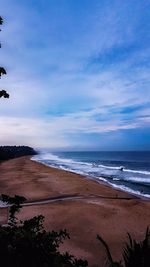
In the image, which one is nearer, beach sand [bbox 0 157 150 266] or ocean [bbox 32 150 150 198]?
beach sand [bbox 0 157 150 266]

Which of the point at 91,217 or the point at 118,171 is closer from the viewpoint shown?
the point at 91,217

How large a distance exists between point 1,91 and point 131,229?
1025 cm

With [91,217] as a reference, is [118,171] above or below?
above

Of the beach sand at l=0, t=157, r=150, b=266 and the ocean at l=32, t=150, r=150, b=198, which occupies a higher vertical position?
the ocean at l=32, t=150, r=150, b=198

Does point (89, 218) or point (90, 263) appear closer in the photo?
point (90, 263)

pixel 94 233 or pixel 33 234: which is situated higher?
pixel 33 234

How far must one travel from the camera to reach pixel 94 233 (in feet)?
42.4

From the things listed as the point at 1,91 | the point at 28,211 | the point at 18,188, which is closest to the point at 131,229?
the point at 28,211

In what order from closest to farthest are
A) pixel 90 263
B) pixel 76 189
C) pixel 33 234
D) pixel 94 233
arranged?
pixel 33 234, pixel 90 263, pixel 94 233, pixel 76 189

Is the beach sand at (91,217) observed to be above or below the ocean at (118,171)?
below

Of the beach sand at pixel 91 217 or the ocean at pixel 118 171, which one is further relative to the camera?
the ocean at pixel 118 171

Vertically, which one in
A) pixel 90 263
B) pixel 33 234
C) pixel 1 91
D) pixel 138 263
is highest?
pixel 1 91

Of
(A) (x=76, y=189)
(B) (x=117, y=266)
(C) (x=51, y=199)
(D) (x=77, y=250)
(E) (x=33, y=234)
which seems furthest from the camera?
(A) (x=76, y=189)

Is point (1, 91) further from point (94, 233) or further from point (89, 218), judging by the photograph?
point (89, 218)
